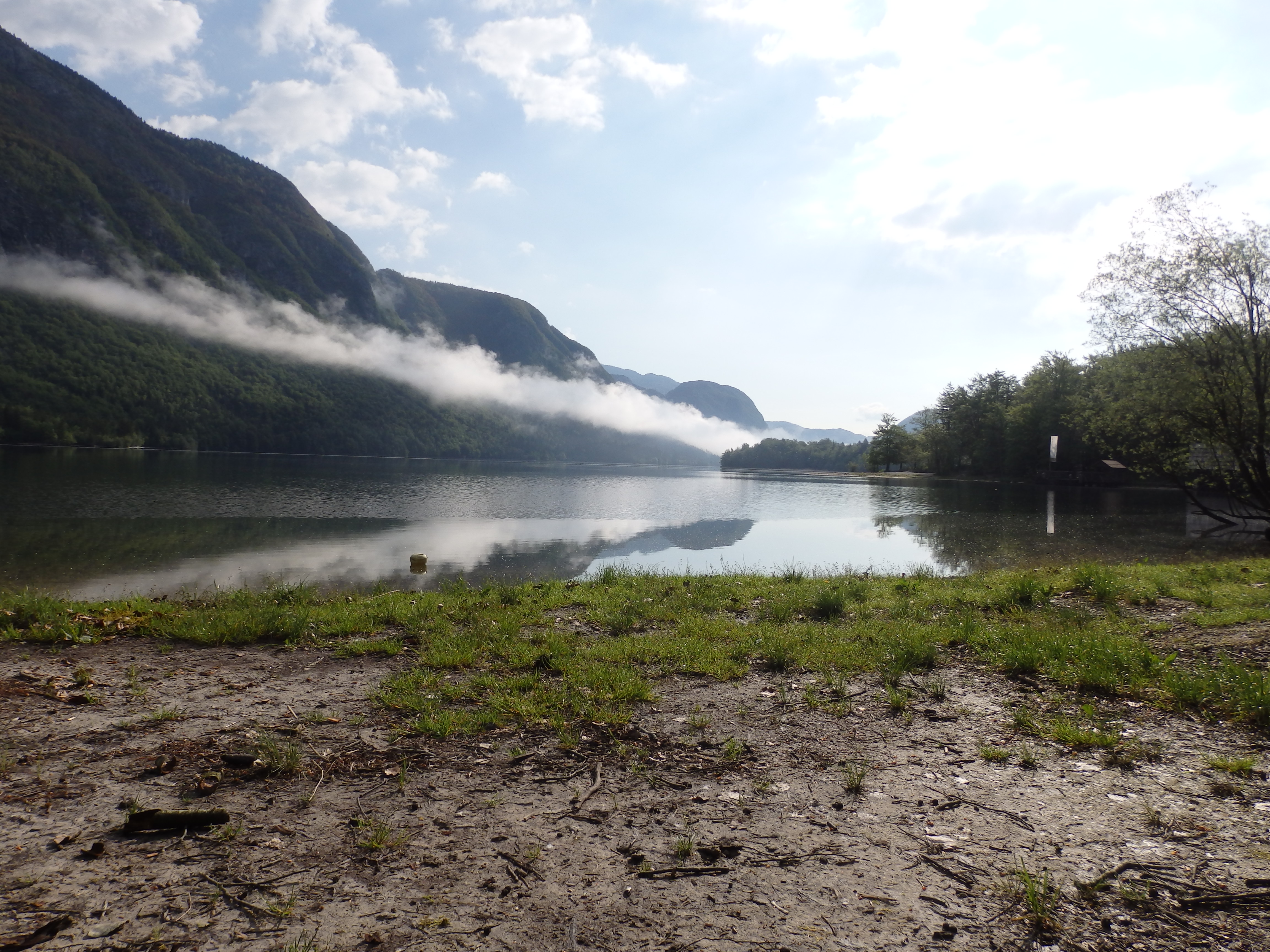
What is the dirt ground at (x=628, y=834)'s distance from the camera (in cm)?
337

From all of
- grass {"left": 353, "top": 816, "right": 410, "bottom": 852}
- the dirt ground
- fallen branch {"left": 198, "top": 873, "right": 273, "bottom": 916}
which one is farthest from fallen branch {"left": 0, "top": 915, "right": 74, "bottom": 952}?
grass {"left": 353, "top": 816, "right": 410, "bottom": 852}

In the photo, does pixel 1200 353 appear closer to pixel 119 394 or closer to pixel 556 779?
pixel 556 779

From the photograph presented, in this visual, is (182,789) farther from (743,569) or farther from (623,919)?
(743,569)

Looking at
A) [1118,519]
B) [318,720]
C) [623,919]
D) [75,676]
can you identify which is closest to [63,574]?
[75,676]

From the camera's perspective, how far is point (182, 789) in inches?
188

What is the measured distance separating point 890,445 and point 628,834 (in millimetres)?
150627

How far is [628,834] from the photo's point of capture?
14.4 feet

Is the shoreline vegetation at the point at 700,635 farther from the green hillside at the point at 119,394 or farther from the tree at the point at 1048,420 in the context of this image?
the green hillside at the point at 119,394

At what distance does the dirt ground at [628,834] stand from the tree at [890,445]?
5741 inches

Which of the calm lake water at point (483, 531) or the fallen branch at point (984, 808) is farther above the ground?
the fallen branch at point (984, 808)

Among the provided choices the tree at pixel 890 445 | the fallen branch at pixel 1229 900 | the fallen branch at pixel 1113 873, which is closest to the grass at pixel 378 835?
the fallen branch at pixel 1113 873

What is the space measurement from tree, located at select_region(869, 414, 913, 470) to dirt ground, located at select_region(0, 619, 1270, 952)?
5741 inches

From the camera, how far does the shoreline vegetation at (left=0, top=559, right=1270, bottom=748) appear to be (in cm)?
678

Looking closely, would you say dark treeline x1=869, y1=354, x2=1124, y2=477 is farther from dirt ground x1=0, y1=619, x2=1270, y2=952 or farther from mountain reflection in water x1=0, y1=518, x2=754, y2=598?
dirt ground x1=0, y1=619, x2=1270, y2=952
